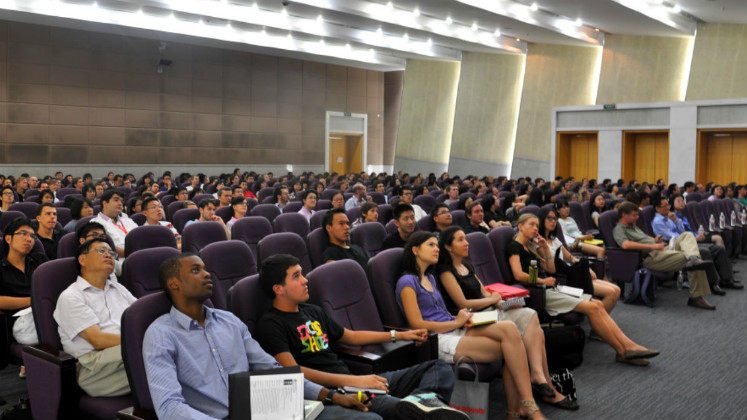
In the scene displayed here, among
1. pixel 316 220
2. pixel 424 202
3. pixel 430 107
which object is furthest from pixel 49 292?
pixel 430 107

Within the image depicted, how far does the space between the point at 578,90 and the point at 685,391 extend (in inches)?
711

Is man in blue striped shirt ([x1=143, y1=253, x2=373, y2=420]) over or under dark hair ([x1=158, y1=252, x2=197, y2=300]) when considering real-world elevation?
under

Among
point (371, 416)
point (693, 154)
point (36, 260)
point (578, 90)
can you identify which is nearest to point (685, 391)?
point (371, 416)

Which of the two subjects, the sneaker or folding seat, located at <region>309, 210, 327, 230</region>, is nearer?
the sneaker

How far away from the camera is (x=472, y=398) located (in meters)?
3.67

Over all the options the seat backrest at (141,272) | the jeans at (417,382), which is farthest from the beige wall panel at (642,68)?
the seat backrest at (141,272)

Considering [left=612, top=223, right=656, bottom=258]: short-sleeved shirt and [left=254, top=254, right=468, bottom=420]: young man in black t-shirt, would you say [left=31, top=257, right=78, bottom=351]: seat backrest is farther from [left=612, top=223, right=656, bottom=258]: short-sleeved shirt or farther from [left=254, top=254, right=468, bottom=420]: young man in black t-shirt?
[left=612, top=223, right=656, bottom=258]: short-sleeved shirt

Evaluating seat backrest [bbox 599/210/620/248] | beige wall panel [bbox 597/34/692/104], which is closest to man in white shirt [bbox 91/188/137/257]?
seat backrest [bbox 599/210/620/248]

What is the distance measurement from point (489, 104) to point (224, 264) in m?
20.0

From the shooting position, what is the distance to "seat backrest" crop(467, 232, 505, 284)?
5.61m

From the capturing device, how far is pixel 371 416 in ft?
9.87

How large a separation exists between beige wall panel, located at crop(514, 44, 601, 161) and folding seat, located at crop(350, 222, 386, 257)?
1631 cm

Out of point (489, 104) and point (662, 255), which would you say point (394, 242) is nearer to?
point (662, 255)

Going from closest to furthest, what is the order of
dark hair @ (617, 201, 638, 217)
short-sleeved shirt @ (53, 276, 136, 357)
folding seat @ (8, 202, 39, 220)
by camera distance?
short-sleeved shirt @ (53, 276, 136, 357)
dark hair @ (617, 201, 638, 217)
folding seat @ (8, 202, 39, 220)
